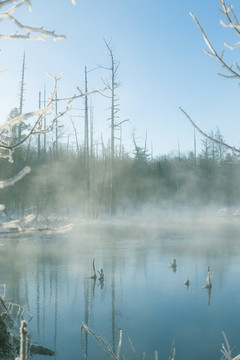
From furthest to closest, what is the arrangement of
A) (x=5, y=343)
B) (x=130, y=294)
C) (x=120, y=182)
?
(x=120, y=182), (x=130, y=294), (x=5, y=343)

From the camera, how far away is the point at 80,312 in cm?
815

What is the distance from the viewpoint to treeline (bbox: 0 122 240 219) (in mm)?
26344

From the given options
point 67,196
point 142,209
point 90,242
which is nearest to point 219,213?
point 142,209

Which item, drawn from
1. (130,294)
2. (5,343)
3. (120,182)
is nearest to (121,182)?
(120,182)

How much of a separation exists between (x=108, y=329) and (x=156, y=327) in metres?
1.05

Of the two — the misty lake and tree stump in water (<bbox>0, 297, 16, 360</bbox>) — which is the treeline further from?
tree stump in water (<bbox>0, 297, 16, 360</bbox>)

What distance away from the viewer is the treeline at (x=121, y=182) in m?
26.3

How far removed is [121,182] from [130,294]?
2713cm

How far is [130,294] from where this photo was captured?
31.0ft

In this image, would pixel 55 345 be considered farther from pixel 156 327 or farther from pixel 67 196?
pixel 67 196

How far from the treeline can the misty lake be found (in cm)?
978

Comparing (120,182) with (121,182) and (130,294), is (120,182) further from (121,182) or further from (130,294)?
(130,294)

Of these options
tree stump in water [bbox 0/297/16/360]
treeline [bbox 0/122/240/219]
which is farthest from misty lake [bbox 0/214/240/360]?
treeline [bbox 0/122/240/219]

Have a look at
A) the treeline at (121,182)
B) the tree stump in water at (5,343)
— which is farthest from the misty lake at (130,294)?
the treeline at (121,182)
